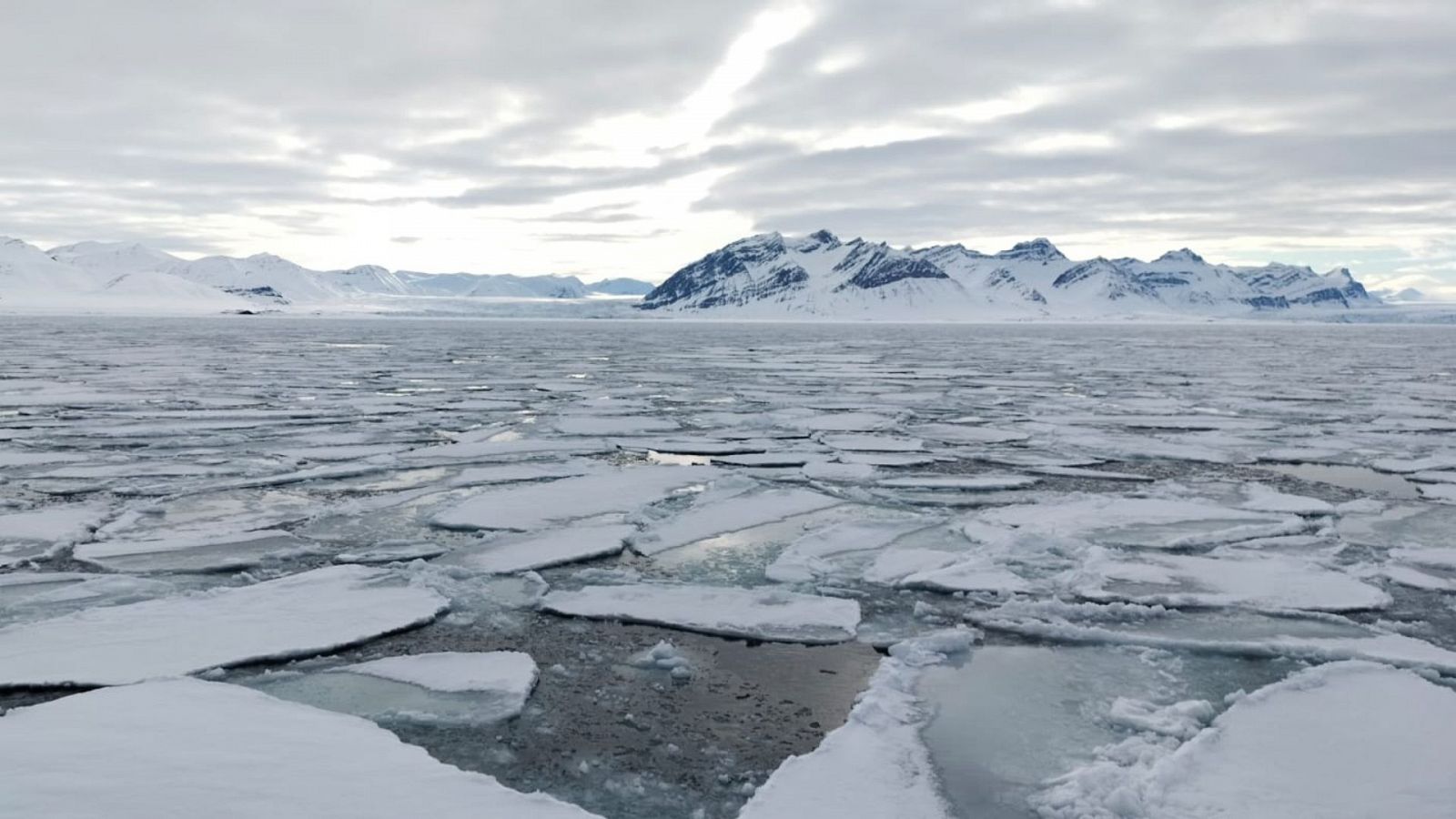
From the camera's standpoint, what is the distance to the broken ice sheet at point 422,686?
3635 mm

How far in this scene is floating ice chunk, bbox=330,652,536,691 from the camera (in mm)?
3852

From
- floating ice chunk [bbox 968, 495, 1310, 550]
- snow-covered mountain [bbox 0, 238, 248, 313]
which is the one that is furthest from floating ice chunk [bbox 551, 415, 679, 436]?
snow-covered mountain [bbox 0, 238, 248, 313]

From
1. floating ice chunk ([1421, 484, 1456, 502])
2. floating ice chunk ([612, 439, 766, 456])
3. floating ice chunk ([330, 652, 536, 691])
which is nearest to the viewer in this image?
floating ice chunk ([330, 652, 536, 691])

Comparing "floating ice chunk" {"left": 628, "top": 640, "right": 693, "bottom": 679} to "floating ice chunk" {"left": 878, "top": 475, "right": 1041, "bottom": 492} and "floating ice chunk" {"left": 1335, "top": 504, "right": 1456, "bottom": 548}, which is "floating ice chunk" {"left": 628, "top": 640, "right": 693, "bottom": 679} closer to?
"floating ice chunk" {"left": 878, "top": 475, "right": 1041, "bottom": 492}

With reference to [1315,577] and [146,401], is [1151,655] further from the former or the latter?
[146,401]

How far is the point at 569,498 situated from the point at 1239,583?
4627 mm

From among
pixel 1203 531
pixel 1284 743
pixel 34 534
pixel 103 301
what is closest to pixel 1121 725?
pixel 1284 743

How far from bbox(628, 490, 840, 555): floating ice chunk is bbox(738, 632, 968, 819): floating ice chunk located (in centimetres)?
266

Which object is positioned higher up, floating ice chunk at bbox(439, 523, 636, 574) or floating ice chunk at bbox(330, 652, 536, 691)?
floating ice chunk at bbox(439, 523, 636, 574)

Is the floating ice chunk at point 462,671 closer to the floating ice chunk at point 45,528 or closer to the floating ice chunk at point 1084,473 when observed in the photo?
the floating ice chunk at point 45,528

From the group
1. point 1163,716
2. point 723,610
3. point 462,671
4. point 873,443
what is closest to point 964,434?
point 873,443

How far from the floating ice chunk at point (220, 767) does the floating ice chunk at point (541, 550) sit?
215 centimetres

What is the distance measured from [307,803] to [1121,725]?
2829 millimetres

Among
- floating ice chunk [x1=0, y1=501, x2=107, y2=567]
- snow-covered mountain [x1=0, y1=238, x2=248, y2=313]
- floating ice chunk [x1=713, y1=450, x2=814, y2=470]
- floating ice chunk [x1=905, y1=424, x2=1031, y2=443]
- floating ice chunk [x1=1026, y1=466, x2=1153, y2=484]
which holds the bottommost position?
floating ice chunk [x1=1026, y1=466, x2=1153, y2=484]
